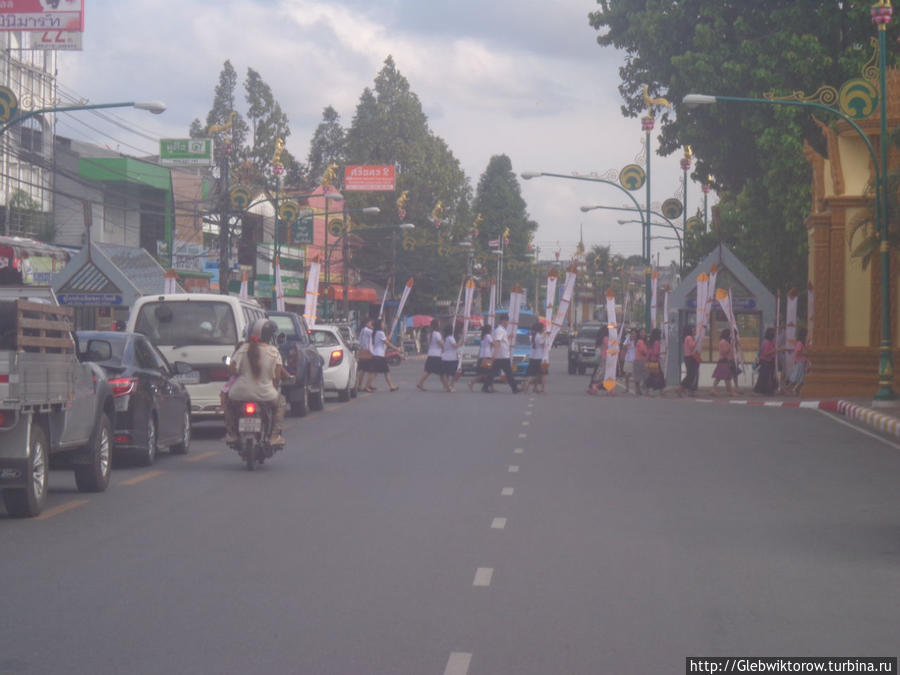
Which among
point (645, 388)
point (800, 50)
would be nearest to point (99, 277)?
point (645, 388)

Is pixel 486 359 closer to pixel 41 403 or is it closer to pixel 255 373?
pixel 255 373

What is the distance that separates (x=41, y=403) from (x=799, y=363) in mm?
26881

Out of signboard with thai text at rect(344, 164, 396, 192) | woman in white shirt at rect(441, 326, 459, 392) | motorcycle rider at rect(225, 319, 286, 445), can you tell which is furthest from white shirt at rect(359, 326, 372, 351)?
signboard with thai text at rect(344, 164, 396, 192)

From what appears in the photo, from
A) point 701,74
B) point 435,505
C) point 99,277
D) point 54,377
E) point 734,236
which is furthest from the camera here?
point 734,236

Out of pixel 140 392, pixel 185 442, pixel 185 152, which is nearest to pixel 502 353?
pixel 185 442

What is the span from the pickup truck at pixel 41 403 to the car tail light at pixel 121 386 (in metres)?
1.70

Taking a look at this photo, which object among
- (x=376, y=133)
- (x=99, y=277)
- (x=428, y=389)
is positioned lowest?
(x=428, y=389)

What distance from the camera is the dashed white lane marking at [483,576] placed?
7801 mm

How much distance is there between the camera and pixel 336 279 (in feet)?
266

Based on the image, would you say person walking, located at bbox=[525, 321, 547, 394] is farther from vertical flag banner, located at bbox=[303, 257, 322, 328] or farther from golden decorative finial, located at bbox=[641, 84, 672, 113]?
golden decorative finial, located at bbox=[641, 84, 672, 113]

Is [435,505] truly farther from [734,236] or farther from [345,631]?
[734,236]

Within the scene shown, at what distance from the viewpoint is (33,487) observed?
33.7ft

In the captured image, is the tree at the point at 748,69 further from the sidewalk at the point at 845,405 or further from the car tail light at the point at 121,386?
the car tail light at the point at 121,386

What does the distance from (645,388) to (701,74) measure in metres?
8.45
